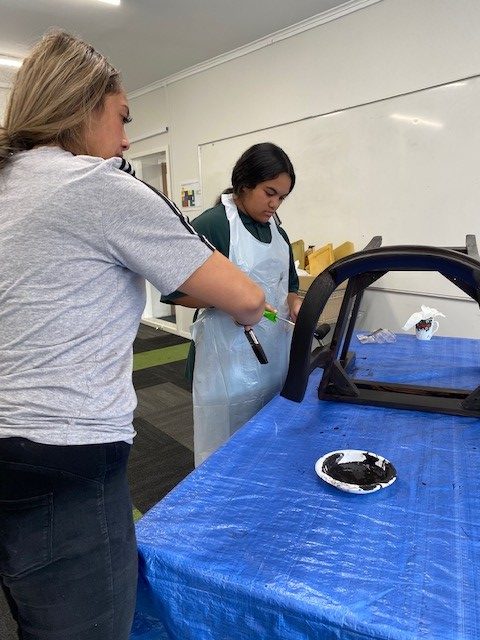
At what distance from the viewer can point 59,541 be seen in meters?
0.56

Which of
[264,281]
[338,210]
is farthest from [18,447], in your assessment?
[338,210]

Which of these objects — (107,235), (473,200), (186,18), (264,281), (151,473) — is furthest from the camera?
(186,18)

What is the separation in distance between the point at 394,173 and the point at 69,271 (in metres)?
2.45

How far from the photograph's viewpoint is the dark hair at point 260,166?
1313 mm

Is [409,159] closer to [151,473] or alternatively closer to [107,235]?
[151,473]

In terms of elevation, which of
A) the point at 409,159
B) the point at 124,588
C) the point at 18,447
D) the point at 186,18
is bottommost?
the point at 124,588

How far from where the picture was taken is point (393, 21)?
2436 mm

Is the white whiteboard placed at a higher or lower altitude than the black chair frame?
higher

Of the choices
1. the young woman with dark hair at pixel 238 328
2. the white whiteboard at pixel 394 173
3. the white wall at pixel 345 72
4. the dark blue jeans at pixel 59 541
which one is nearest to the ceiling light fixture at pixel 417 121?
the white whiteboard at pixel 394 173

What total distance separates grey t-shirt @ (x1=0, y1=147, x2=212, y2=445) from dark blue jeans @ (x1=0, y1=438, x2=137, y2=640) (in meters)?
0.03

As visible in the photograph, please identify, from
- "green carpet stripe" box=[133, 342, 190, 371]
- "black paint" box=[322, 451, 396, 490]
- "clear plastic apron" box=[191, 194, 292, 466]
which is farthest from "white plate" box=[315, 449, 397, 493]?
"green carpet stripe" box=[133, 342, 190, 371]

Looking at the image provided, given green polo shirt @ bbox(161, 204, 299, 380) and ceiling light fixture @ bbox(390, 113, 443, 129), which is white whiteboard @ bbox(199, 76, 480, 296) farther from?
green polo shirt @ bbox(161, 204, 299, 380)

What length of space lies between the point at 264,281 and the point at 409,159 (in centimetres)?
165

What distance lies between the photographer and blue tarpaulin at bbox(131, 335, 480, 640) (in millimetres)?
527
